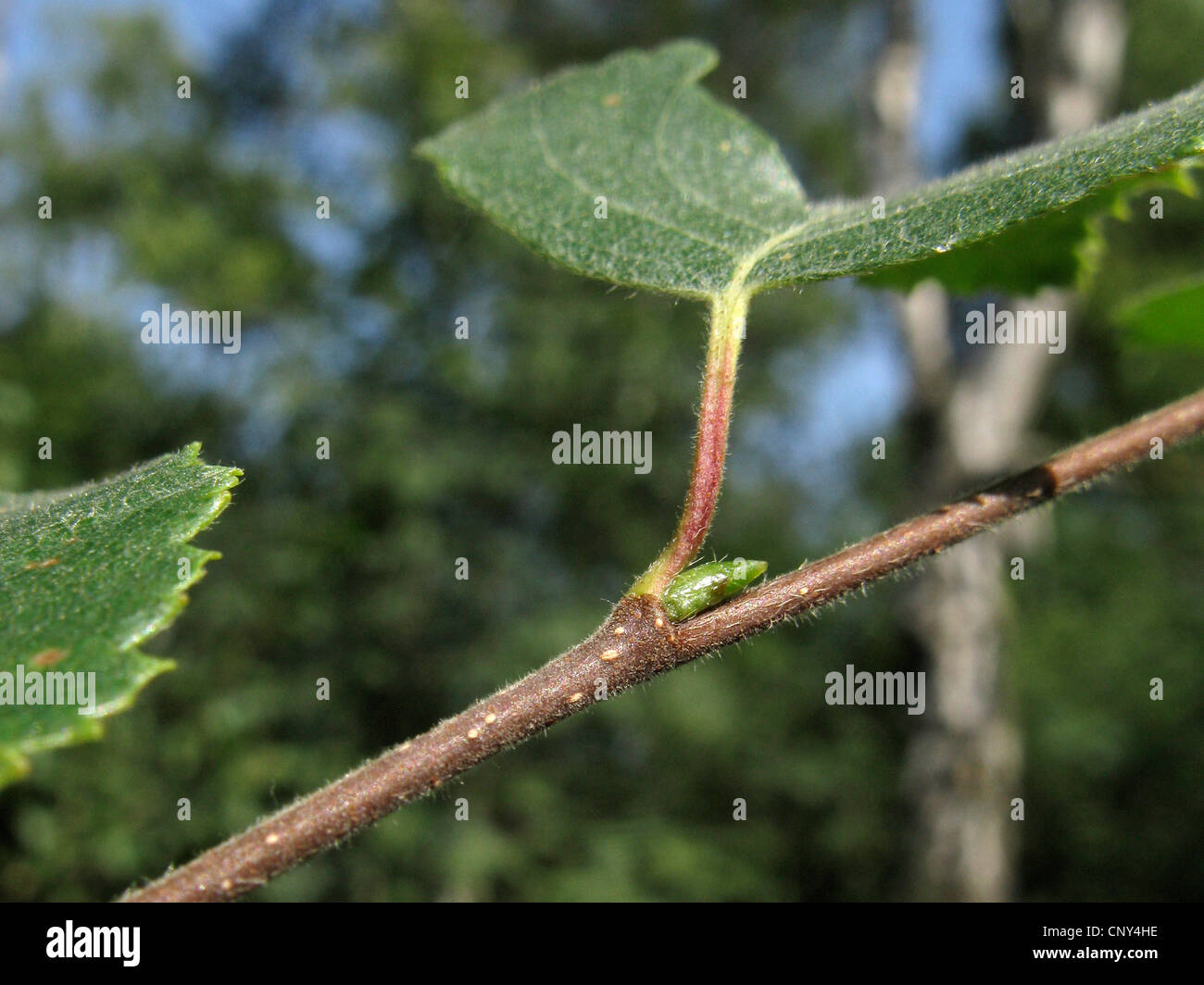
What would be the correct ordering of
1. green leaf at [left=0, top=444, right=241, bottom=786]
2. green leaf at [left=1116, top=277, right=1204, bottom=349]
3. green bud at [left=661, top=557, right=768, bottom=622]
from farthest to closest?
green leaf at [left=1116, top=277, right=1204, bottom=349], green bud at [left=661, top=557, right=768, bottom=622], green leaf at [left=0, top=444, right=241, bottom=786]

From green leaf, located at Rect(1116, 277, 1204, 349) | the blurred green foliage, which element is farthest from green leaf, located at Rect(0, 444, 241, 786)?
the blurred green foliage

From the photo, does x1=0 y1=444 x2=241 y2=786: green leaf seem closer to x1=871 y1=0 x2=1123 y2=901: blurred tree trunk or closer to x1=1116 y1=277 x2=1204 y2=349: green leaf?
x1=1116 y1=277 x2=1204 y2=349: green leaf

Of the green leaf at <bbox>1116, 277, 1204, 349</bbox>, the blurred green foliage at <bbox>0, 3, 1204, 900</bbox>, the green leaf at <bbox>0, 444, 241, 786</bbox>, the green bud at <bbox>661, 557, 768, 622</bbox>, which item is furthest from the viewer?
the blurred green foliage at <bbox>0, 3, 1204, 900</bbox>

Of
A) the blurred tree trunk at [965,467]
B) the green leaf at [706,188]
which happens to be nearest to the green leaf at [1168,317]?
the green leaf at [706,188]

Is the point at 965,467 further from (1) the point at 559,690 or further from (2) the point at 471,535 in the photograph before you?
(1) the point at 559,690

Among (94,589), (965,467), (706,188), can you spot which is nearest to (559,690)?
(94,589)

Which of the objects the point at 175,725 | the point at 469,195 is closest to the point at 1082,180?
the point at 469,195
